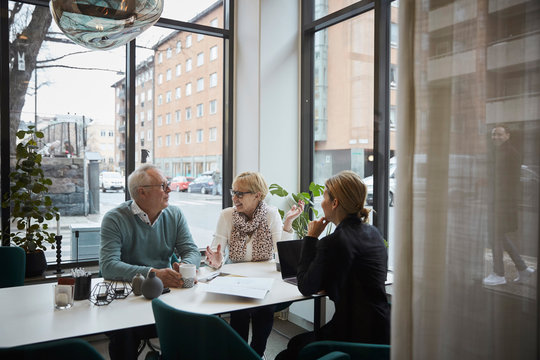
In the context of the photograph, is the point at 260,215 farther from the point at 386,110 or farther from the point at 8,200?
the point at 8,200

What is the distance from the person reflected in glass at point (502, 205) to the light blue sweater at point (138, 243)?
1650 mm

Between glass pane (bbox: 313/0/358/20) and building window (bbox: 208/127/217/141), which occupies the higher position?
glass pane (bbox: 313/0/358/20)

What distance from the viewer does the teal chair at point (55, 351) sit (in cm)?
106

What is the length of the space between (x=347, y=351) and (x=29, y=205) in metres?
2.70

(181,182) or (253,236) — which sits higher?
(181,182)

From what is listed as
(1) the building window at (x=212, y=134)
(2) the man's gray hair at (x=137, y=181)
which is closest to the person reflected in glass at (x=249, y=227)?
(2) the man's gray hair at (x=137, y=181)

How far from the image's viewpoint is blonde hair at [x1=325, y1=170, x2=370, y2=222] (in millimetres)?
1954

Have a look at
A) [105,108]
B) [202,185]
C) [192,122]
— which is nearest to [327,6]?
[192,122]

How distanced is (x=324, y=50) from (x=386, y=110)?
41.2 inches

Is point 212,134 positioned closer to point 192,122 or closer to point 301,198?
point 192,122

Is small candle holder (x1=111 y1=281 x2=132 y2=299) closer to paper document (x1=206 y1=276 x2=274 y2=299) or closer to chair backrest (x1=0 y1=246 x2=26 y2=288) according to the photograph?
paper document (x1=206 y1=276 x2=274 y2=299)

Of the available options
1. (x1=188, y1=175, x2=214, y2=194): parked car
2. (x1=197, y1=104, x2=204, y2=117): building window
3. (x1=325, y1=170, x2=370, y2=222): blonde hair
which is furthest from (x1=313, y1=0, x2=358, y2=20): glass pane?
(x1=325, y1=170, x2=370, y2=222): blonde hair

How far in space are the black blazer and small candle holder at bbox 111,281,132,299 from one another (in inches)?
33.8

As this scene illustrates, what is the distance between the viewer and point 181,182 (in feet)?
13.8
